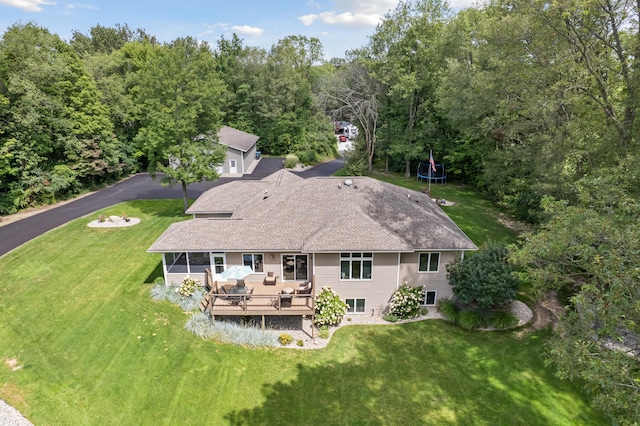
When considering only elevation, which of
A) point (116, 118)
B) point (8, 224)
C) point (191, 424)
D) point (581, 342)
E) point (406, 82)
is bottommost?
point (191, 424)

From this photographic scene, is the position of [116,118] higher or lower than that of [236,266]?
higher

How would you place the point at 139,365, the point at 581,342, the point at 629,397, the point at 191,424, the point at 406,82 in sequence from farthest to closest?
the point at 406,82 < the point at 139,365 < the point at 191,424 < the point at 581,342 < the point at 629,397

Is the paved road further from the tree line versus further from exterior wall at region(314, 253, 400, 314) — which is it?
exterior wall at region(314, 253, 400, 314)

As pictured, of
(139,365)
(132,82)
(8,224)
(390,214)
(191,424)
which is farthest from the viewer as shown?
(132,82)

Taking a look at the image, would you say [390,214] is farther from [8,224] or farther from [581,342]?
[8,224]

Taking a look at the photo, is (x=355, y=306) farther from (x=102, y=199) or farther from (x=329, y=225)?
(x=102, y=199)

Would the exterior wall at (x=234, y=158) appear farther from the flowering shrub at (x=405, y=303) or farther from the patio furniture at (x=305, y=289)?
the flowering shrub at (x=405, y=303)

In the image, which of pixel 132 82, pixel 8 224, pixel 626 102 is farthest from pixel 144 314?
pixel 132 82

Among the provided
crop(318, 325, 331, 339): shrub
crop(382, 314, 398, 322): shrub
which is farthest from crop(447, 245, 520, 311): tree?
crop(318, 325, 331, 339): shrub

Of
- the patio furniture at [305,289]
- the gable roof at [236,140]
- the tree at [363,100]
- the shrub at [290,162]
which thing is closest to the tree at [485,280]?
the patio furniture at [305,289]
